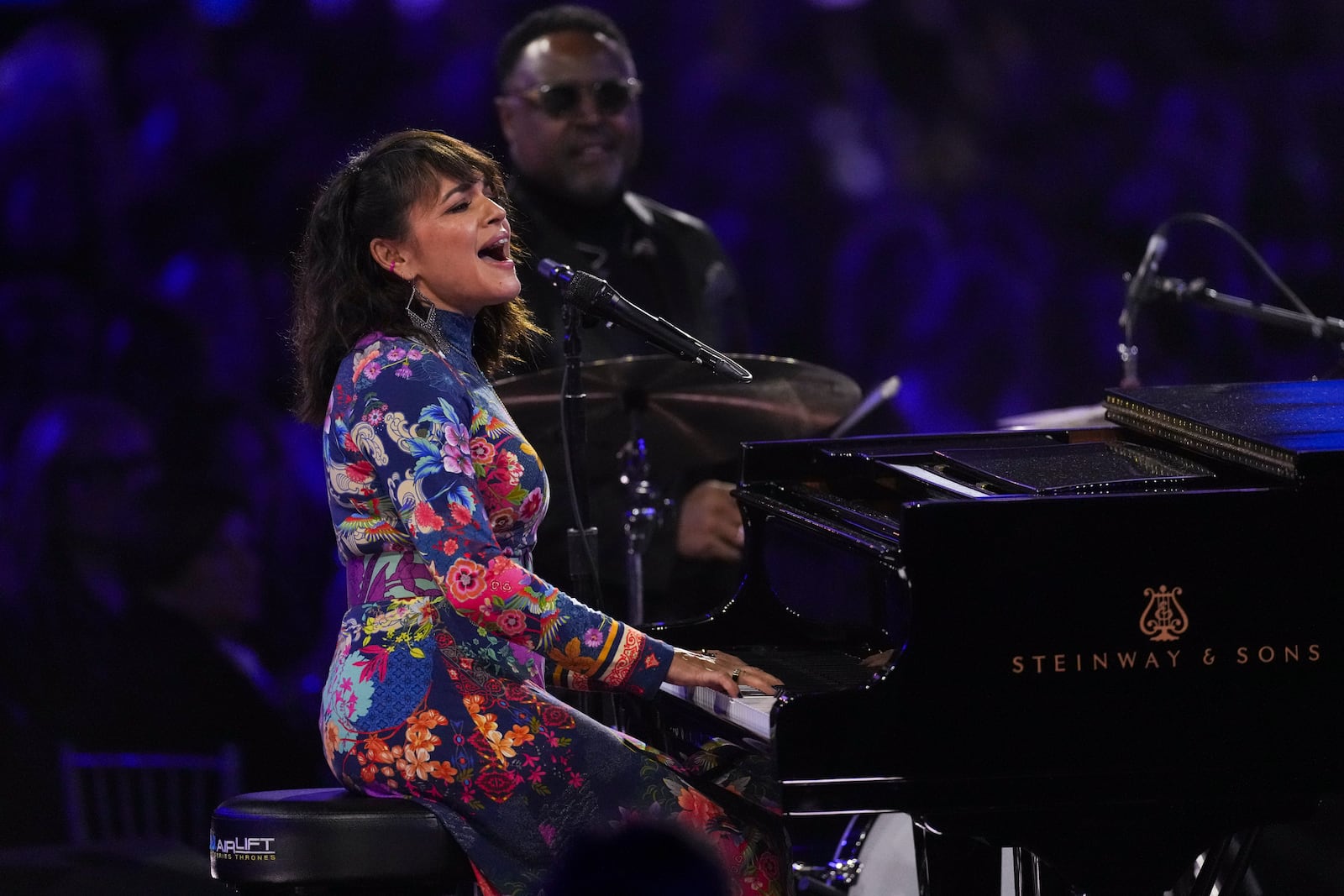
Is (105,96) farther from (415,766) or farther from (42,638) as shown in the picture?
(415,766)

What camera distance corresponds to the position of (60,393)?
161 inches

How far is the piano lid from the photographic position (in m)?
2.06

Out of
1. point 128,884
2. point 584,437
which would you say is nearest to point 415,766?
point 584,437

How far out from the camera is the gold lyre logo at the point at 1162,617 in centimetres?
202

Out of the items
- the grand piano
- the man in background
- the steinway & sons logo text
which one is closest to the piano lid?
the grand piano

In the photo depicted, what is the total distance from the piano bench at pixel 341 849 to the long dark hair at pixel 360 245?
0.57m

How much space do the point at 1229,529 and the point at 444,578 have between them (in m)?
0.99

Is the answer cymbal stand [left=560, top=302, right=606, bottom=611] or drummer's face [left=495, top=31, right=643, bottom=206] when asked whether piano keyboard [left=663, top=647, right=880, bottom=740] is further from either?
drummer's face [left=495, top=31, right=643, bottom=206]

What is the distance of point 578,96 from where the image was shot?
389cm

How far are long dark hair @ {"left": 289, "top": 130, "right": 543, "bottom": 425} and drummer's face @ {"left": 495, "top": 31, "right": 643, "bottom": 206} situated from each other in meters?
1.54

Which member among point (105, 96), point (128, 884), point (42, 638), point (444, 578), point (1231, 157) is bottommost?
point (128, 884)

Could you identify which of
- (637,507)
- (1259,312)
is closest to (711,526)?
(637,507)

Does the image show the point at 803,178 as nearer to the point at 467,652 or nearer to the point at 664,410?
the point at 664,410

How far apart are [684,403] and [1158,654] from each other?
1.28 metres
